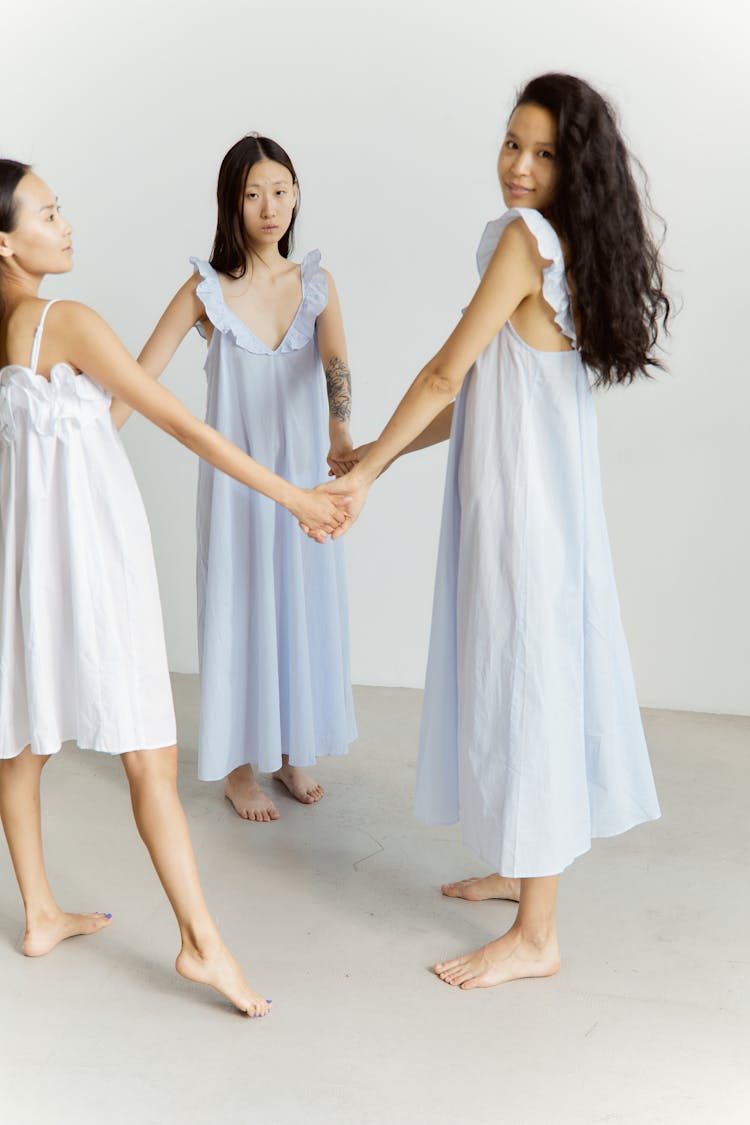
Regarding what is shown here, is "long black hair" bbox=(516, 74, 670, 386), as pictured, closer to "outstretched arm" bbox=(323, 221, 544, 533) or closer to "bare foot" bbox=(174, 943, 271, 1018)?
"outstretched arm" bbox=(323, 221, 544, 533)

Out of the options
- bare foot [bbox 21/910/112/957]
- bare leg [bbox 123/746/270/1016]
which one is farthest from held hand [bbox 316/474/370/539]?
bare foot [bbox 21/910/112/957]

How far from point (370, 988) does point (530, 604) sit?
0.77m

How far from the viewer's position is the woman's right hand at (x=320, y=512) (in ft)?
7.48

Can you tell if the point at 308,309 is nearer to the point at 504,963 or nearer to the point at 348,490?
the point at 348,490

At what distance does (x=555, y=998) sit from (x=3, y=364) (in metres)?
1.50

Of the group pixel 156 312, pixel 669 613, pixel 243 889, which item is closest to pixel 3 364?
pixel 243 889

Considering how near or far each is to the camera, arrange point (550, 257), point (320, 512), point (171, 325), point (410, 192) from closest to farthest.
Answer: point (550, 257), point (320, 512), point (171, 325), point (410, 192)

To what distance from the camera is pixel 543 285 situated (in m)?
1.99

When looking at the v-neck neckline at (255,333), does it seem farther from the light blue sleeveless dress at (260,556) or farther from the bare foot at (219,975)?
the bare foot at (219,975)

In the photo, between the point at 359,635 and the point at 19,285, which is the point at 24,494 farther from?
the point at 359,635

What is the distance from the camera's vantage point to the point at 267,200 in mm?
2598

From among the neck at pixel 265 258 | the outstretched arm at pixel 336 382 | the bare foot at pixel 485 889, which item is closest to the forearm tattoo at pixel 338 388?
the outstretched arm at pixel 336 382

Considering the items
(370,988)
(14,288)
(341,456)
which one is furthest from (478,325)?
(370,988)

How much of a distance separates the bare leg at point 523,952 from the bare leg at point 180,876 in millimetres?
383
